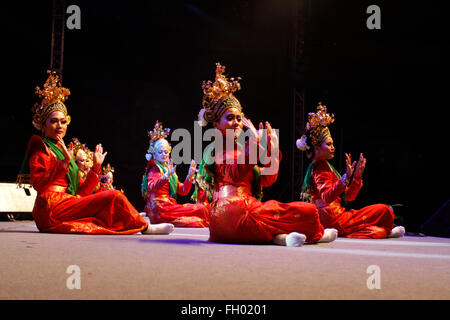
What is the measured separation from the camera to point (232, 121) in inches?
132

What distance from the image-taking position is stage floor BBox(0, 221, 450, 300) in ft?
4.69

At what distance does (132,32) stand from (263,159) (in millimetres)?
5152

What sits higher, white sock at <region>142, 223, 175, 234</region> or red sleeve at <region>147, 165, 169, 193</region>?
red sleeve at <region>147, 165, 169, 193</region>

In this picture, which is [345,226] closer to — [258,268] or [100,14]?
[258,268]

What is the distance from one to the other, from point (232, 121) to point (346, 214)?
1702mm

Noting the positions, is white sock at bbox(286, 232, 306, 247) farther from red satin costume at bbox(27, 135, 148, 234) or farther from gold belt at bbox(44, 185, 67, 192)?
gold belt at bbox(44, 185, 67, 192)

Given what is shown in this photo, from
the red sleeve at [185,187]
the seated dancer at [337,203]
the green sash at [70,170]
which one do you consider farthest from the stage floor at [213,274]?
the red sleeve at [185,187]

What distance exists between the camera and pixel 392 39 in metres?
6.70

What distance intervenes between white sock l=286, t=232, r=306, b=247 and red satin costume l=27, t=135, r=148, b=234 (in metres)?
1.52

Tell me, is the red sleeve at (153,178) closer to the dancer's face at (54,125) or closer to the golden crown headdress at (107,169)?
the golden crown headdress at (107,169)

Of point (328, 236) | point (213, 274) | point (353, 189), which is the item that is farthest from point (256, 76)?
point (213, 274)

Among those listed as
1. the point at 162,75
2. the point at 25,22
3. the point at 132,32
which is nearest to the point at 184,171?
the point at 162,75

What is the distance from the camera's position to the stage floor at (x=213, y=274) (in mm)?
1431

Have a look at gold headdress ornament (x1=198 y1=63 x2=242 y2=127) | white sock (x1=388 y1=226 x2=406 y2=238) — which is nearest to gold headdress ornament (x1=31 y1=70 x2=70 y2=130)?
gold headdress ornament (x1=198 y1=63 x2=242 y2=127)
